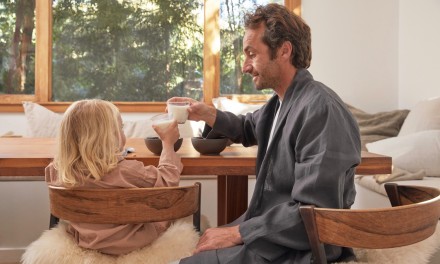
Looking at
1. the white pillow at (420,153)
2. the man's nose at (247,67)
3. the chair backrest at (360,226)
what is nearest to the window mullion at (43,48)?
the white pillow at (420,153)

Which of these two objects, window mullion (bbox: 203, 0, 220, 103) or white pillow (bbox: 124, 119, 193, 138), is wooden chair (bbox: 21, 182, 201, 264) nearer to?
white pillow (bbox: 124, 119, 193, 138)

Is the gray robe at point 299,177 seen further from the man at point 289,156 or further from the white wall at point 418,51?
the white wall at point 418,51

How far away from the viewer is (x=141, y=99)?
14.9ft

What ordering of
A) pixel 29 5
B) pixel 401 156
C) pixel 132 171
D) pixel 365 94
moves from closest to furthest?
pixel 132 171 < pixel 401 156 < pixel 29 5 < pixel 365 94

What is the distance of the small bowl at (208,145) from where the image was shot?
1959mm

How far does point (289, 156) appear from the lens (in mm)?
1425

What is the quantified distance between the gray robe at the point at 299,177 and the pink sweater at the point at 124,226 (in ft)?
0.73

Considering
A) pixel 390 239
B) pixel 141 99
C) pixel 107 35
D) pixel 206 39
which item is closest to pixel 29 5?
pixel 107 35

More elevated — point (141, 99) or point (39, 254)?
point (141, 99)

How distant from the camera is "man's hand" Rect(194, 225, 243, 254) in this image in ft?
4.58

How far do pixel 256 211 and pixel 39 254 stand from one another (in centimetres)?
60

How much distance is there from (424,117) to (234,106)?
1.39m

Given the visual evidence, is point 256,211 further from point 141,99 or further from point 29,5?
point 29,5

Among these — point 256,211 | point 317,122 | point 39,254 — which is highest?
point 317,122
